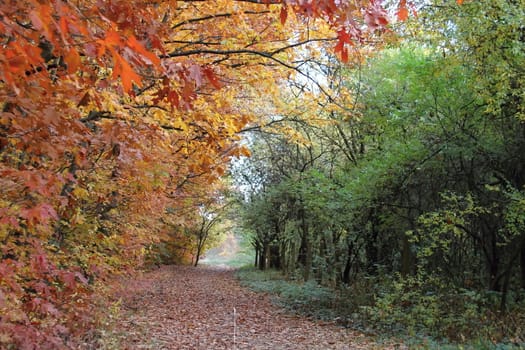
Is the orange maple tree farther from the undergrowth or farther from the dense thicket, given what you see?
the undergrowth

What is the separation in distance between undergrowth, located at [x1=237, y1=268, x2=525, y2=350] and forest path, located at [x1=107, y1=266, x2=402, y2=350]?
2.33 ft

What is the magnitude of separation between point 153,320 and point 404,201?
7.60 metres

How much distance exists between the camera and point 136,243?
38.8 feet

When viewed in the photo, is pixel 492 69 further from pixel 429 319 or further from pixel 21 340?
Answer: pixel 21 340

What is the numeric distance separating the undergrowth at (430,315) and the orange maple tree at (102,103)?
534 centimetres

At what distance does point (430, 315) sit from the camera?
9438 mm

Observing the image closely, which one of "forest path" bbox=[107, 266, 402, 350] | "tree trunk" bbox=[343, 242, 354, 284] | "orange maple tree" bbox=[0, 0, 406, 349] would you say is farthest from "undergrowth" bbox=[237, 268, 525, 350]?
"orange maple tree" bbox=[0, 0, 406, 349]

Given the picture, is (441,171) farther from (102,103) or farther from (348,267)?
(102,103)

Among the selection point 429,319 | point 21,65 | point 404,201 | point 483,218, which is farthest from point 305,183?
point 21,65

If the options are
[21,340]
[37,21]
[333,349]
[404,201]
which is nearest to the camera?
[37,21]

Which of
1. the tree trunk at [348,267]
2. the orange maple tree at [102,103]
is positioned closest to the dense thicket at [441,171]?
the tree trunk at [348,267]

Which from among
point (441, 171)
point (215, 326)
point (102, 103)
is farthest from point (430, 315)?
point (102, 103)

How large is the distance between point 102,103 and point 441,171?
8789 millimetres

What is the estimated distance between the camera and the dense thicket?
8266 millimetres
